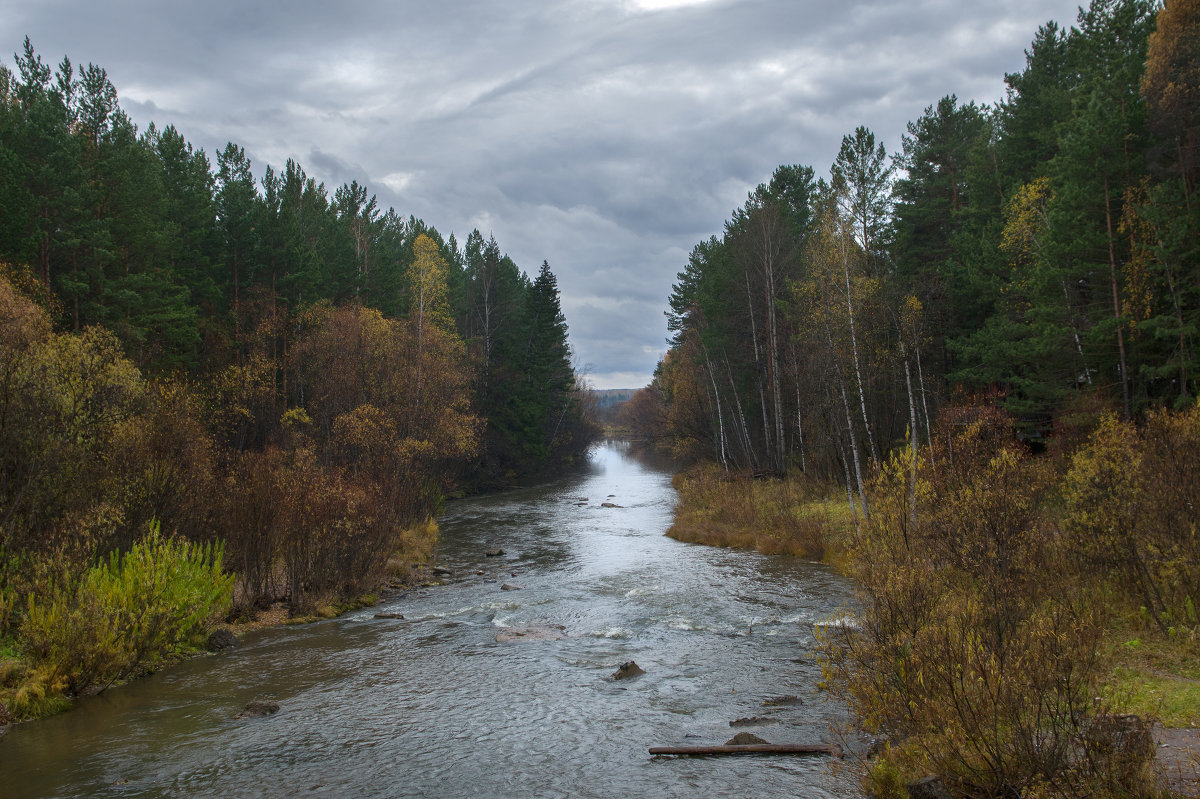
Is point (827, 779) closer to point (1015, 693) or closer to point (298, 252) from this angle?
point (1015, 693)

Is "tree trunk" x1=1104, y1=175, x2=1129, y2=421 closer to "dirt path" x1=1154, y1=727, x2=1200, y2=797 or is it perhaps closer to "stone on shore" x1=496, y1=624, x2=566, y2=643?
"dirt path" x1=1154, y1=727, x2=1200, y2=797

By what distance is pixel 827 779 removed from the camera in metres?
7.59

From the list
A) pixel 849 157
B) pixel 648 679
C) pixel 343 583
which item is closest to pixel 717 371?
pixel 849 157

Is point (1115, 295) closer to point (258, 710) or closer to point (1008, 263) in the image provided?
point (1008, 263)

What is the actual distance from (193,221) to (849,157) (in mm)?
31432

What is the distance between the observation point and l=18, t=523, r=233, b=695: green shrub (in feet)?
36.5

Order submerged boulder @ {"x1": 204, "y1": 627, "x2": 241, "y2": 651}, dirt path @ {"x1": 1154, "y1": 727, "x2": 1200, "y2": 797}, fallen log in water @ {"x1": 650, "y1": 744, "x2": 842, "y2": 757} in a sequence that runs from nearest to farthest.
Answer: dirt path @ {"x1": 1154, "y1": 727, "x2": 1200, "y2": 797} → fallen log in water @ {"x1": 650, "y1": 744, "x2": 842, "y2": 757} → submerged boulder @ {"x1": 204, "y1": 627, "x2": 241, "y2": 651}

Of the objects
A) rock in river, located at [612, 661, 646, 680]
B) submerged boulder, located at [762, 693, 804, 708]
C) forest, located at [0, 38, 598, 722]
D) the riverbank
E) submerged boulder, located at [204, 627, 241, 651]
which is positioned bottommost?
submerged boulder, located at [762, 693, 804, 708]

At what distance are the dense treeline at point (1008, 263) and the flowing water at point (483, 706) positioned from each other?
9.07m

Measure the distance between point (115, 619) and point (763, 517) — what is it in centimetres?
2086

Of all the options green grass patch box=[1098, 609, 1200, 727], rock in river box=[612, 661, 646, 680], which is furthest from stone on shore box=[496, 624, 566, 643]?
green grass patch box=[1098, 609, 1200, 727]

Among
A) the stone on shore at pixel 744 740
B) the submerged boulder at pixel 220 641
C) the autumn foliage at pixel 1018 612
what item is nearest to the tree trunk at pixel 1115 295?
the autumn foliage at pixel 1018 612

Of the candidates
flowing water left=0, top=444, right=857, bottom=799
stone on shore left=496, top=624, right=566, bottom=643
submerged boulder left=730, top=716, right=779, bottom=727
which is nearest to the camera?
flowing water left=0, top=444, right=857, bottom=799

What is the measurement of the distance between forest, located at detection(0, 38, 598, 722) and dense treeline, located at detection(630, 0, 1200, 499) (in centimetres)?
1638
